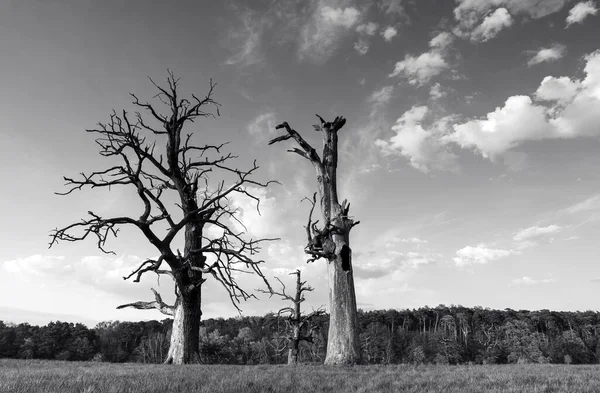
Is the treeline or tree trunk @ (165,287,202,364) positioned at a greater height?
tree trunk @ (165,287,202,364)

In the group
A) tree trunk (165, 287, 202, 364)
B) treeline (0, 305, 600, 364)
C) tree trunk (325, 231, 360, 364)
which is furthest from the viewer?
treeline (0, 305, 600, 364)

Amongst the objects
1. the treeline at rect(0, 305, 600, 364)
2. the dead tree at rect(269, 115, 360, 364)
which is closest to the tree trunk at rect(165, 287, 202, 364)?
the dead tree at rect(269, 115, 360, 364)

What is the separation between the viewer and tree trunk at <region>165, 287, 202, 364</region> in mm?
14688

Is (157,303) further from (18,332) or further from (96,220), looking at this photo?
(18,332)

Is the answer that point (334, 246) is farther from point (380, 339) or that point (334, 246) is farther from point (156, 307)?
point (380, 339)

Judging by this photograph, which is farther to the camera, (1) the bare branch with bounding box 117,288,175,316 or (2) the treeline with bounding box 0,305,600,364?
(2) the treeline with bounding box 0,305,600,364

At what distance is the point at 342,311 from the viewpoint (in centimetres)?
1326

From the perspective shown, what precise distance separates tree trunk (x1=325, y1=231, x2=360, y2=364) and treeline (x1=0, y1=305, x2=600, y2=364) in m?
50.5

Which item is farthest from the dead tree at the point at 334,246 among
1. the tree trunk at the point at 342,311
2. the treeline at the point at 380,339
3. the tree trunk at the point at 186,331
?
the treeline at the point at 380,339

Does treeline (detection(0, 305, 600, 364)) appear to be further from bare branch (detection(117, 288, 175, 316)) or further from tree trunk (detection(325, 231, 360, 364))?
tree trunk (detection(325, 231, 360, 364))

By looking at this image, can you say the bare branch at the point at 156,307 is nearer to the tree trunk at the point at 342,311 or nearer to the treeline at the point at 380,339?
the tree trunk at the point at 342,311

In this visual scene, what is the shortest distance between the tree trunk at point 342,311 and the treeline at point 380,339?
50.5 metres

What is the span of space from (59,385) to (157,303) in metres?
11.0

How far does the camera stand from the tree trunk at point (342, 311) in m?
12.7
